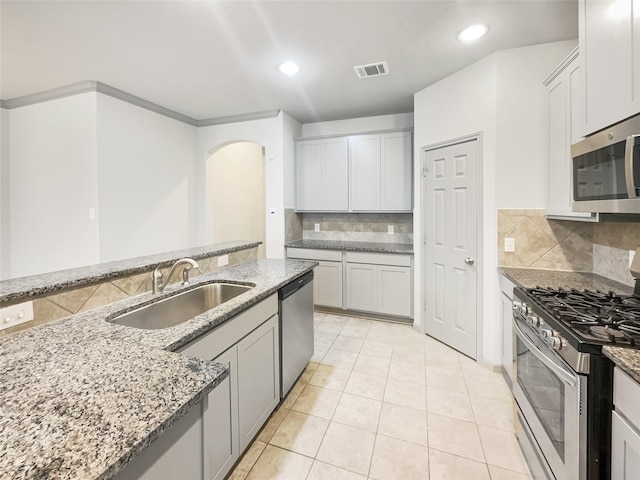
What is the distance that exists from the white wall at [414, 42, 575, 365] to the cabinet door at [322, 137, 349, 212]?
62.0 inches

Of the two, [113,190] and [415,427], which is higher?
[113,190]

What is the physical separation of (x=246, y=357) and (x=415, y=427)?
3.91 ft

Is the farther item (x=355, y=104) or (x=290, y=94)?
(x=355, y=104)

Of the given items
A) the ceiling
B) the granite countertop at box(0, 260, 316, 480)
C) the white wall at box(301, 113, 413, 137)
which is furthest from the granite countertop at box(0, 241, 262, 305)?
the white wall at box(301, 113, 413, 137)

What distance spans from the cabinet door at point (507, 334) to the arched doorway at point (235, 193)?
334 cm

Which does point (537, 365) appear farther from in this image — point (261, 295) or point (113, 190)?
point (113, 190)

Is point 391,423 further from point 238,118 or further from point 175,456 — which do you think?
point 238,118

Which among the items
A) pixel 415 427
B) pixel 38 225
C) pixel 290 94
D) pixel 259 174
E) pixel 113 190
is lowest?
pixel 415 427

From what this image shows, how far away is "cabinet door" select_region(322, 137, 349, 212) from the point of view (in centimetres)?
407

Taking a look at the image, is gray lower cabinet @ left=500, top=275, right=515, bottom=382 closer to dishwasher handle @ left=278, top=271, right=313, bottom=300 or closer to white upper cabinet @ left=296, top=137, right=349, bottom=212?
dishwasher handle @ left=278, top=271, right=313, bottom=300

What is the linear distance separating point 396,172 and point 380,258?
1138 millimetres

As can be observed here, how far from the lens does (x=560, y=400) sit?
1.24 metres

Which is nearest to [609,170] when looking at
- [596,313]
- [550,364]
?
[596,313]

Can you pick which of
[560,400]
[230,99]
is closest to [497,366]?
[560,400]
